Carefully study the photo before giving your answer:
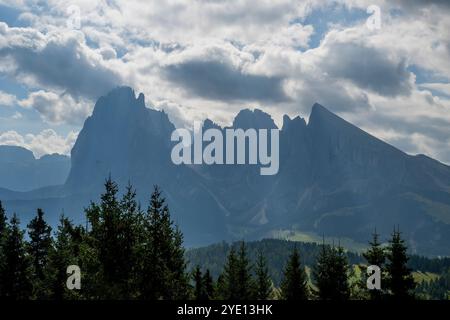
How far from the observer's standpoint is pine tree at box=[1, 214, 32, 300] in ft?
146

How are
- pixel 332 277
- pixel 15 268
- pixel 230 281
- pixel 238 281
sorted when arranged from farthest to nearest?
pixel 230 281, pixel 238 281, pixel 332 277, pixel 15 268

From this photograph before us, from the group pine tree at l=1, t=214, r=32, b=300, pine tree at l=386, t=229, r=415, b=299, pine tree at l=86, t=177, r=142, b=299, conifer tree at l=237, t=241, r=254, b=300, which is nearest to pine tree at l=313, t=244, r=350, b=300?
pine tree at l=386, t=229, r=415, b=299

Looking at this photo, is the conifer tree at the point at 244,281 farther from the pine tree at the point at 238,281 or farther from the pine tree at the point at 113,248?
the pine tree at the point at 113,248

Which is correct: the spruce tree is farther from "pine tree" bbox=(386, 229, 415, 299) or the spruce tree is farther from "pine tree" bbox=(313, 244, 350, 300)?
"pine tree" bbox=(386, 229, 415, 299)

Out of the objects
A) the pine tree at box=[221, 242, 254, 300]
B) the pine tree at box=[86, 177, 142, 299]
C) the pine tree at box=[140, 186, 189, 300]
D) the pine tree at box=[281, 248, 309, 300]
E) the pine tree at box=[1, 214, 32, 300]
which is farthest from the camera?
the pine tree at box=[221, 242, 254, 300]

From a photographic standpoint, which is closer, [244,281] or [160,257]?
[160,257]

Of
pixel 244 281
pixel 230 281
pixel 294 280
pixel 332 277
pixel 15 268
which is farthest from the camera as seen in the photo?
pixel 230 281

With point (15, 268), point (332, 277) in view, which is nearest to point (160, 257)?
point (15, 268)

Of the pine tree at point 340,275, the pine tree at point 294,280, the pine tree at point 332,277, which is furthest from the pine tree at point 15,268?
the pine tree at point 340,275

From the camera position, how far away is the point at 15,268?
45500 mm

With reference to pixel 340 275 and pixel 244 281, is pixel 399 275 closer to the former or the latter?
pixel 340 275

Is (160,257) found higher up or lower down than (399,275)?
higher up

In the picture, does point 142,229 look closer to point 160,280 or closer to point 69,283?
point 160,280

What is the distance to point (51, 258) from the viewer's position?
147 feet
